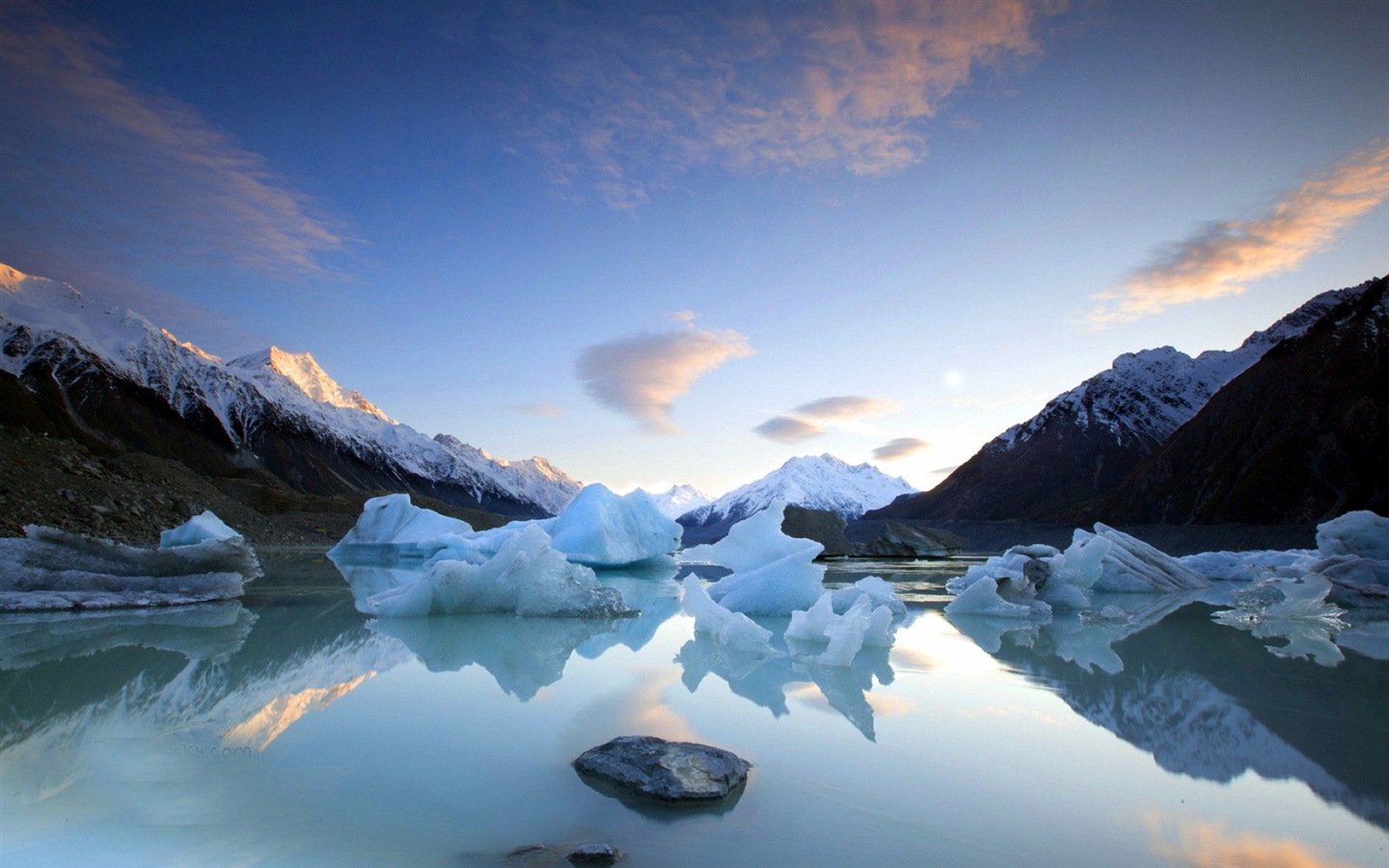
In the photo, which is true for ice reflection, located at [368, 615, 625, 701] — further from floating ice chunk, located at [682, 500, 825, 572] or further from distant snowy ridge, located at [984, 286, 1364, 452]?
Answer: distant snowy ridge, located at [984, 286, 1364, 452]

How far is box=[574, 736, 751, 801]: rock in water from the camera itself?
2.57 metres

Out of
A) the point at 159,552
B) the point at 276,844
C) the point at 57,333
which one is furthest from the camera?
the point at 57,333

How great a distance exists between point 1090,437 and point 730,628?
86045 millimetres

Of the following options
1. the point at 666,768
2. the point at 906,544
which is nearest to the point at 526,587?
the point at 666,768

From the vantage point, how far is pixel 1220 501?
137 ft

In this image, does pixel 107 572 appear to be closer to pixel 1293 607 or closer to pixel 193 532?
pixel 193 532

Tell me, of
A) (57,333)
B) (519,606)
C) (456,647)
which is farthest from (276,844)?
(57,333)

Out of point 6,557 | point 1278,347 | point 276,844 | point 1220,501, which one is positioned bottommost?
point 276,844

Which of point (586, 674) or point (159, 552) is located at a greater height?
point (159, 552)

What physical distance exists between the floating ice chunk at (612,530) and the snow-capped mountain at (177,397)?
2434 inches

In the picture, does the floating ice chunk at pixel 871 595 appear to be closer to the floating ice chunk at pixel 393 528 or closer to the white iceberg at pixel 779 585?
the white iceberg at pixel 779 585

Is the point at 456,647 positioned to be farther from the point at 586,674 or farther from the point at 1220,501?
the point at 1220,501

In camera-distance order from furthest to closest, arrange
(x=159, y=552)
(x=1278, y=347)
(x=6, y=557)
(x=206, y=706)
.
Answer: (x=1278, y=347) < (x=159, y=552) < (x=6, y=557) < (x=206, y=706)

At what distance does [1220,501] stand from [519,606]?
47436 millimetres
